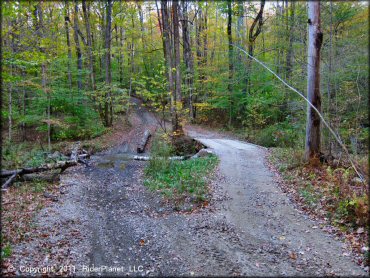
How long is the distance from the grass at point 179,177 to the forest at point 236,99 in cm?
6

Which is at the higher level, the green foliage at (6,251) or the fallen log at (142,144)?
the fallen log at (142,144)

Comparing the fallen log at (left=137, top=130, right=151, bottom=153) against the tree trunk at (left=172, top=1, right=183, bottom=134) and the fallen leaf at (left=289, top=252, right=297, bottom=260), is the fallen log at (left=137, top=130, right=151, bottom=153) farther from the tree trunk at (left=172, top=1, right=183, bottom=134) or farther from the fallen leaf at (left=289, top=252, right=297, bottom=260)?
the fallen leaf at (left=289, top=252, right=297, bottom=260)

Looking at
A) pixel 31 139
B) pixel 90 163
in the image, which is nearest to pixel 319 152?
pixel 90 163

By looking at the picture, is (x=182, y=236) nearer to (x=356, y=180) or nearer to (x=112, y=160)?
(x=356, y=180)

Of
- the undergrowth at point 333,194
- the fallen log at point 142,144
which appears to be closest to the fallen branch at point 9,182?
the fallen log at point 142,144

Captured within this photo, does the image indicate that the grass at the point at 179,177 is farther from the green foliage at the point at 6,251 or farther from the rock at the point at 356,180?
the green foliage at the point at 6,251

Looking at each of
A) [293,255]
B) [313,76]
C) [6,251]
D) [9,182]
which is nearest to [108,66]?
[9,182]

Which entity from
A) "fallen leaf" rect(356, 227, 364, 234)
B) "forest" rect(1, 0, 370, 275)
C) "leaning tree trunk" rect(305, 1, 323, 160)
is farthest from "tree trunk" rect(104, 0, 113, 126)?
"fallen leaf" rect(356, 227, 364, 234)

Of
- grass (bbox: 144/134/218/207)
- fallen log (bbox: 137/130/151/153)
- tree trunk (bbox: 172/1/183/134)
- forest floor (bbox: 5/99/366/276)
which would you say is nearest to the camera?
forest floor (bbox: 5/99/366/276)

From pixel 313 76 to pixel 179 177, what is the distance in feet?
18.2

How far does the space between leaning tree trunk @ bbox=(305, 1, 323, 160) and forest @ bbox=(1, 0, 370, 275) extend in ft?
0.10

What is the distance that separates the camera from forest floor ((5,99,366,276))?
451cm

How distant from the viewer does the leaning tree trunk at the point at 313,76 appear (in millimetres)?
8117

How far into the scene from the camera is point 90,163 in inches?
514
